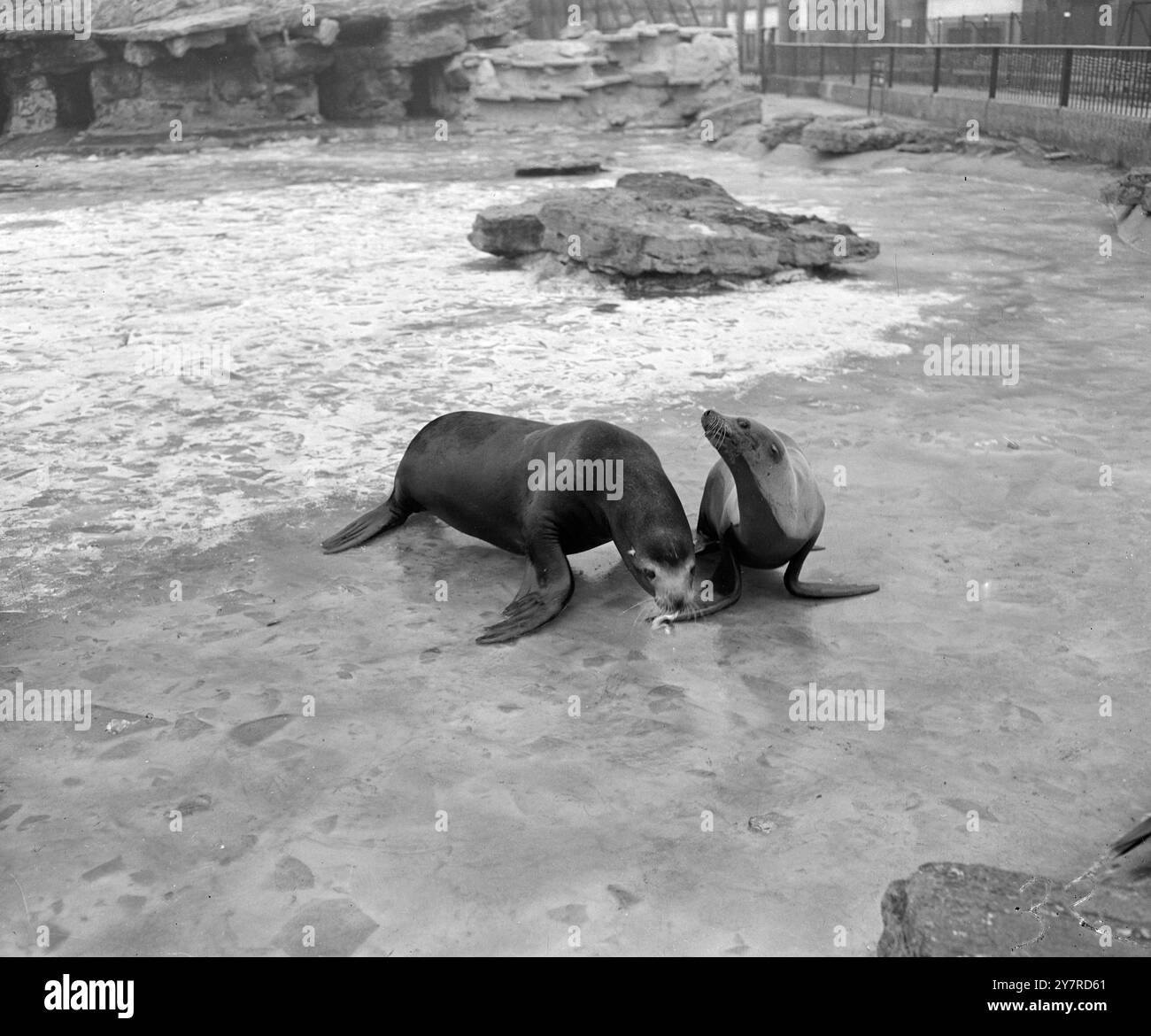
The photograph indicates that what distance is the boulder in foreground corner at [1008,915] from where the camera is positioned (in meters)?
2.19

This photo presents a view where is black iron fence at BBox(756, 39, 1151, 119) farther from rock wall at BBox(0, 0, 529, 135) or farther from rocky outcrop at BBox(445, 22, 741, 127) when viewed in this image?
rock wall at BBox(0, 0, 529, 135)

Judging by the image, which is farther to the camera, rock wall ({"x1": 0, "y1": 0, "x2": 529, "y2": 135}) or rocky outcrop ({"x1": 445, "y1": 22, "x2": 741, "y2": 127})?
rocky outcrop ({"x1": 445, "y1": 22, "x2": 741, "y2": 127})

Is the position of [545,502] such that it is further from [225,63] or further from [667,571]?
[225,63]

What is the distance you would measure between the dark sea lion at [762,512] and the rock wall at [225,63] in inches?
774

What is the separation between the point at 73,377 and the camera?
6.72 m

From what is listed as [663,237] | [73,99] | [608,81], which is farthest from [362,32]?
[663,237]

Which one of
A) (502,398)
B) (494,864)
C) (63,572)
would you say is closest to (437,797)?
(494,864)

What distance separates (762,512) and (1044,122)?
12682 millimetres

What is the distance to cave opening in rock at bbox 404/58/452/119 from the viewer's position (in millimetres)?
24031

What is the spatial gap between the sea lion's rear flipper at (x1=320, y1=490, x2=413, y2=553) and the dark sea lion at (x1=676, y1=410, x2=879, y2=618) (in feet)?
4.28

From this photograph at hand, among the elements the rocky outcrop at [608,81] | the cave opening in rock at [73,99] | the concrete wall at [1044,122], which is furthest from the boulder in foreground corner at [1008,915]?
the cave opening in rock at [73,99]

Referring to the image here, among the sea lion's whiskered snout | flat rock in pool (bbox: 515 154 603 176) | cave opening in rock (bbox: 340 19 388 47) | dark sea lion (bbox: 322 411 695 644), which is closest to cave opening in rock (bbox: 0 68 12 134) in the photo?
cave opening in rock (bbox: 340 19 388 47)

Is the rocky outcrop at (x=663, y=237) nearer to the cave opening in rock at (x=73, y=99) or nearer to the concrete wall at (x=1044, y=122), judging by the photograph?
the concrete wall at (x=1044, y=122)

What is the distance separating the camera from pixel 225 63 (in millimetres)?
22062
